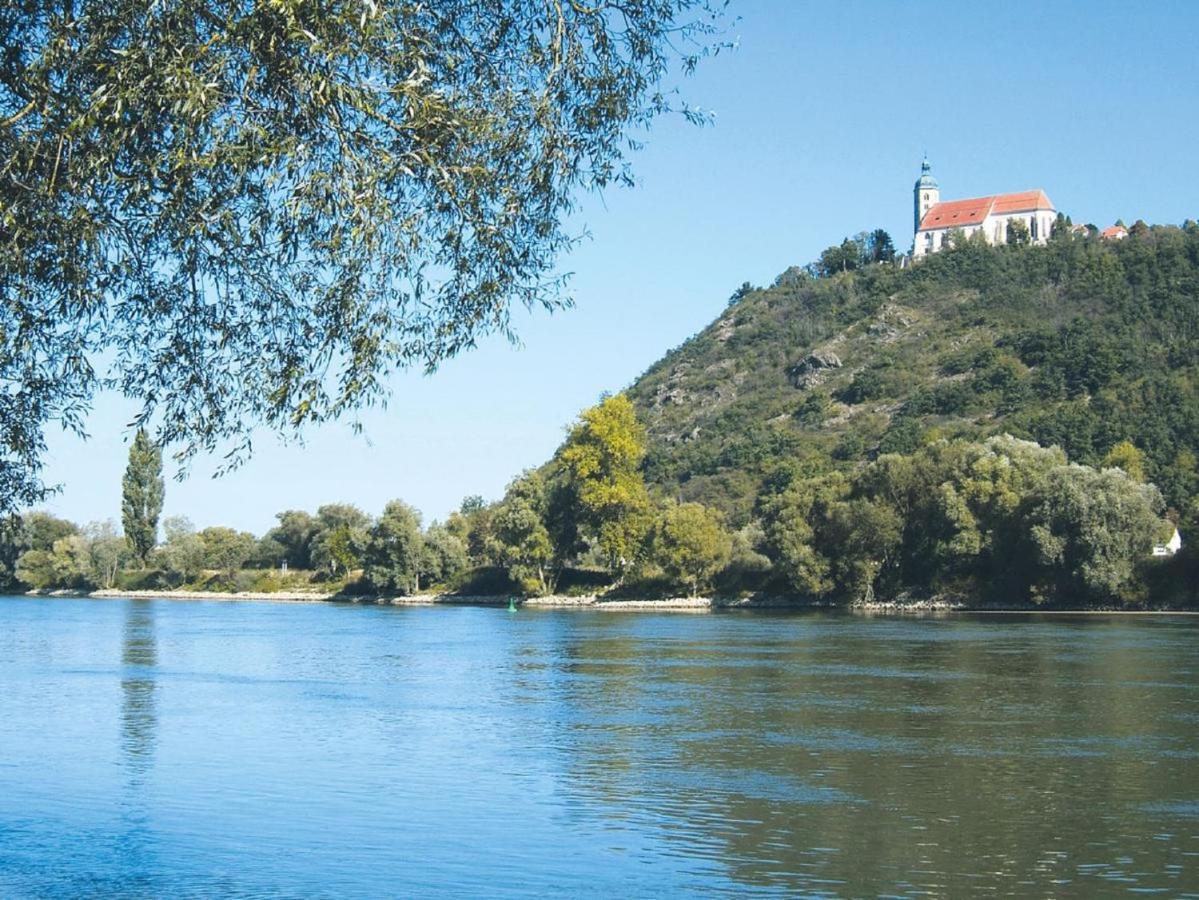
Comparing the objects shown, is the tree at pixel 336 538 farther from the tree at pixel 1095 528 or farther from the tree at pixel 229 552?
the tree at pixel 1095 528

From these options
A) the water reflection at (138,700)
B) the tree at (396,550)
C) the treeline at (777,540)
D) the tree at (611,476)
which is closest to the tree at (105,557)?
the treeline at (777,540)

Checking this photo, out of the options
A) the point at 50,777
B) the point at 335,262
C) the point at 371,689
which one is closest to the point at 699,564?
the point at 371,689

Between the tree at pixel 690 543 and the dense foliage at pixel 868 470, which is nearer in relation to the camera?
the dense foliage at pixel 868 470

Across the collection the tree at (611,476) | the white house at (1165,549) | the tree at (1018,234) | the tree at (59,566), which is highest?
the tree at (1018,234)

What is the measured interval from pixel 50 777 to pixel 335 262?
14143mm

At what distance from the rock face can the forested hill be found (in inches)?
8.3

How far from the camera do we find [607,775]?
67.5 ft

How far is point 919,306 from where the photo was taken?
518ft

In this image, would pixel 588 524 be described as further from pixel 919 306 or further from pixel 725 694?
pixel 919 306

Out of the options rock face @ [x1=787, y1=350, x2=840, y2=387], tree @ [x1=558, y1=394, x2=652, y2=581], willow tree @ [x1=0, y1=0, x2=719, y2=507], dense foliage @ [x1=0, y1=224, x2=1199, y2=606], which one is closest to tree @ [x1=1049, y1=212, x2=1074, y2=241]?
dense foliage @ [x1=0, y1=224, x2=1199, y2=606]

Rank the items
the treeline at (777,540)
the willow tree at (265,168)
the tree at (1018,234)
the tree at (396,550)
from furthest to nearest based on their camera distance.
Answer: the tree at (1018,234) → the tree at (396,550) → the treeline at (777,540) → the willow tree at (265,168)

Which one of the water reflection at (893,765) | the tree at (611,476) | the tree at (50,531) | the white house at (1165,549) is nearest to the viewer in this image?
the water reflection at (893,765)

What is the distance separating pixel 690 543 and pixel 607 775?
6180 cm

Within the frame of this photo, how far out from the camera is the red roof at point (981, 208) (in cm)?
18125
